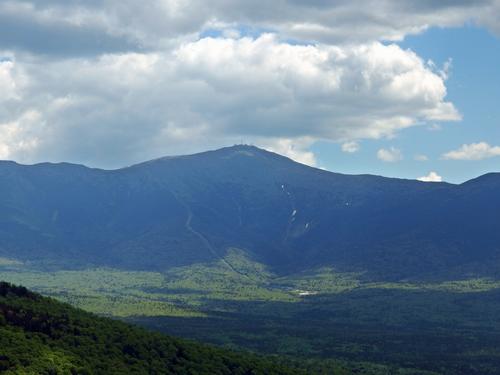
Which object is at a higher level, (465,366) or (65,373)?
(65,373)

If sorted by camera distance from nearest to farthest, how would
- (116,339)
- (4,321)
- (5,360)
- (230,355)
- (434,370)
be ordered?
(5,360) → (4,321) → (116,339) → (230,355) → (434,370)

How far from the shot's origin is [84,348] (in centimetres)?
10419

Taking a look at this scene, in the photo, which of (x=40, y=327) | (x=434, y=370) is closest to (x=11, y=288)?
(x=40, y=327)

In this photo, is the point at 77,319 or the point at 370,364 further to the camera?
the point at 370,364

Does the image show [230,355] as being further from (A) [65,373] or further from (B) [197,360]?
(A) [65,373]

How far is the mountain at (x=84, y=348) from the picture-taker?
92938mm

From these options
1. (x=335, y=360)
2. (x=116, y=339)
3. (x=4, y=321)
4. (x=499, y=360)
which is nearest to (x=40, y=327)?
(x=4, y=321)

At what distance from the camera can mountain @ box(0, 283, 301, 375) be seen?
92938 mm

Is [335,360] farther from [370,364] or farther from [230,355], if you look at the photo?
[230,355]

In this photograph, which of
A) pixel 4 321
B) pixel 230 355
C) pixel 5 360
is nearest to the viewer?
pixel 5 360

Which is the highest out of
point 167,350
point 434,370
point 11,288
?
point 11,288

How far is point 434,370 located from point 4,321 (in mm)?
109304

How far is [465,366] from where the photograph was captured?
7372 inches

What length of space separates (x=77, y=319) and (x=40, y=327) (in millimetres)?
13613
